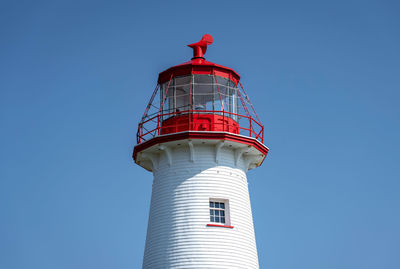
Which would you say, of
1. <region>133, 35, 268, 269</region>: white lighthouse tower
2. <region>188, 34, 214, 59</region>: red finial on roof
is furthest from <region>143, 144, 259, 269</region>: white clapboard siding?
<region>188, 34, 214, 59</region>: red finial on roof

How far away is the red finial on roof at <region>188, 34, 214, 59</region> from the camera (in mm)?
29109

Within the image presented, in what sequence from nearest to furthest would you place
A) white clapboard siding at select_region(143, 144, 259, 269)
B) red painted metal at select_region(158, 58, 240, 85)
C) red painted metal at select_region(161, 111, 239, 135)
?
white clapboard siding at select_region(143, 144, 259, 269) < red painted metal at select_region(161, 111, 239, 135) < red painted metal at select_region(158, 58, 240, 85)

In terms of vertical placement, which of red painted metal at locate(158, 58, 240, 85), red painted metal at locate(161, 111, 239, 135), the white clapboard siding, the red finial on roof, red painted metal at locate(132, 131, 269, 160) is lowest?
the white clapboard siding

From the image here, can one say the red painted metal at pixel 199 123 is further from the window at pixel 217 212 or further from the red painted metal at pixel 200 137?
the window at pixel 217 212

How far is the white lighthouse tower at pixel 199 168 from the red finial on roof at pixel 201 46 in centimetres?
41

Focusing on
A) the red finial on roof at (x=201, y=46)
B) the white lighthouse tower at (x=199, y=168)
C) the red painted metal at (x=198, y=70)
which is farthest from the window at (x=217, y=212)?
the red finial on roof at (x=201, y=46)

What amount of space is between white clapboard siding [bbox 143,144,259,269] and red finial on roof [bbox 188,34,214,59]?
16.4 ft

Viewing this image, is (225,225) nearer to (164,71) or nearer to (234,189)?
(234,189)

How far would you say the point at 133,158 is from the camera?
2833cm

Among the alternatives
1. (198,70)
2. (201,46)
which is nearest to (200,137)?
(198,70)

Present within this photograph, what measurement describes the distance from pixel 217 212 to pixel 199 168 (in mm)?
2015

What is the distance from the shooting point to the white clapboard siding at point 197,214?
24.7 meters

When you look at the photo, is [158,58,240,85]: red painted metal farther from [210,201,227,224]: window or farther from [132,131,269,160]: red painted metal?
[210,201,227,224]: window

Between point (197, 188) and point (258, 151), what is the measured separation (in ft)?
11.8
